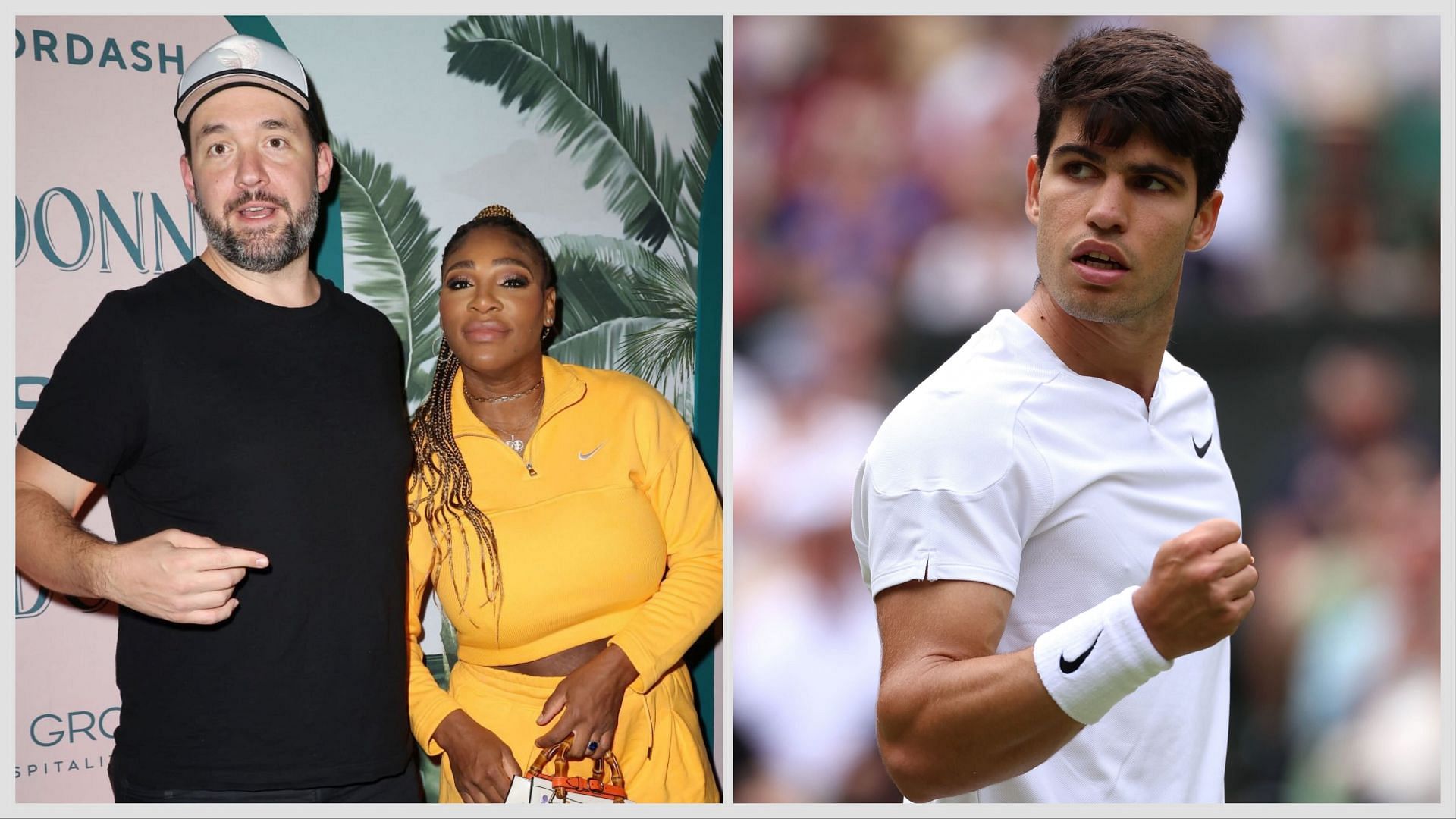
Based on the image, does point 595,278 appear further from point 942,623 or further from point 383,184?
point 942,623

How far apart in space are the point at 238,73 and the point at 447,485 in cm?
82

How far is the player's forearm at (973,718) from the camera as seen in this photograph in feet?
4.55

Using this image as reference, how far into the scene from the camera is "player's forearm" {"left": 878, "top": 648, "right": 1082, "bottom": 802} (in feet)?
4.55

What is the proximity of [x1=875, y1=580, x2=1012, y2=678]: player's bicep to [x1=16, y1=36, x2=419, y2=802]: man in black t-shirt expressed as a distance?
0.98 meters

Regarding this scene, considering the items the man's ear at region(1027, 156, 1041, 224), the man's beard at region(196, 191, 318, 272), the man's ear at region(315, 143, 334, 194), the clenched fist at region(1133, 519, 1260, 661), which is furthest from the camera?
the man's ear at region(315, 143, 334, 194)

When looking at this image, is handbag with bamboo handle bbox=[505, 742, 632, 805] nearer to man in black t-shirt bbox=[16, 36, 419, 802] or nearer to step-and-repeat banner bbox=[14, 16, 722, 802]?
man in black t-shirt bbox=[16, 36, 419, 802]

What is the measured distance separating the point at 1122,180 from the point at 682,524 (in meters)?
1.05

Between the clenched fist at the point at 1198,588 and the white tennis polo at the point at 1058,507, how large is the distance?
20 centimetres

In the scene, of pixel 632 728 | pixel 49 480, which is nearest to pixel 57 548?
pixel 49 480

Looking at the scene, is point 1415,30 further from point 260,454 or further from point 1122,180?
point 260,454

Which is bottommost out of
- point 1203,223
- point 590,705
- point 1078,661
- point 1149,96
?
point 590,705

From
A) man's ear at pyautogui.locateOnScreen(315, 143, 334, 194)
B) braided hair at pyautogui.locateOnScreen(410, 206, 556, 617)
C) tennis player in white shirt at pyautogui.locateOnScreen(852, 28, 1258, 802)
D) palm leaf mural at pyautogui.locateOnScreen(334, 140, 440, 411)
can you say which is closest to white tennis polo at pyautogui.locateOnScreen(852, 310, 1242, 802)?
tennis player in white shirt at pyautogui.locateOnScreen(852, 28, 1258, 802)

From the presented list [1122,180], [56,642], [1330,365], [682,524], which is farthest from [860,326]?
[56,642]

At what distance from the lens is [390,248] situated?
2.22 m
